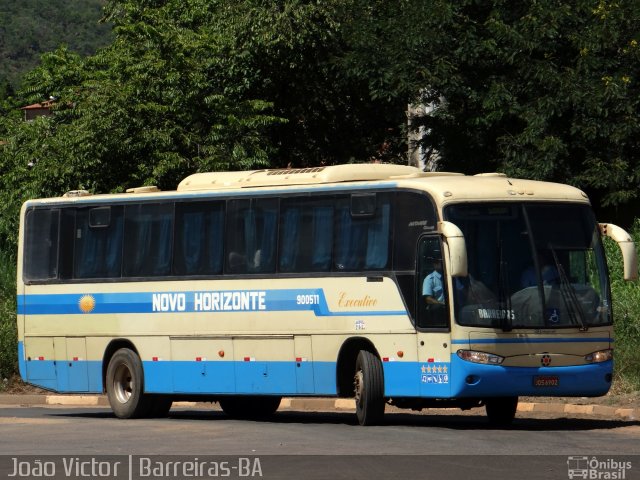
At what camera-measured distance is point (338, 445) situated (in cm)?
1483

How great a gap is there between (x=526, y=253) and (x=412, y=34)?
49.4 ft

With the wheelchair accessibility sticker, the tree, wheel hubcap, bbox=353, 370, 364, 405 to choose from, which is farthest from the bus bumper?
the tree

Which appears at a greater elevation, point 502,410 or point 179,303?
point 179,303

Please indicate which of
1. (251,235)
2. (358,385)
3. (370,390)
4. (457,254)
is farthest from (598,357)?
(251,235)

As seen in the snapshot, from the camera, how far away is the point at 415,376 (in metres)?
17.5

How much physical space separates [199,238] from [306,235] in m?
1.93

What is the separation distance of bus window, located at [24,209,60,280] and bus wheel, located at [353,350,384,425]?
19.8 feet

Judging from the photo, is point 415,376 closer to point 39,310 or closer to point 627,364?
point 627,364

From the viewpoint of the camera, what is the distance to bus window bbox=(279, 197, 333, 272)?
18.9 m

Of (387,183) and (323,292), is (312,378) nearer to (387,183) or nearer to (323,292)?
(323,292)

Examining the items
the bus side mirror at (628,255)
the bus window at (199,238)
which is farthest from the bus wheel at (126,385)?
the bus side mirror at (628,255)

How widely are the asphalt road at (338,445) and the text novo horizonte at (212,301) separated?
147 cm

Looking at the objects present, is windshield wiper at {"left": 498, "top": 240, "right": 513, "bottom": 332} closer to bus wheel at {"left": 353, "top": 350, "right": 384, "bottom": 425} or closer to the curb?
bus wheel at {"left": 353, "top": 350, "right": 384, "bottom": 425}
